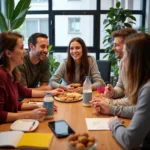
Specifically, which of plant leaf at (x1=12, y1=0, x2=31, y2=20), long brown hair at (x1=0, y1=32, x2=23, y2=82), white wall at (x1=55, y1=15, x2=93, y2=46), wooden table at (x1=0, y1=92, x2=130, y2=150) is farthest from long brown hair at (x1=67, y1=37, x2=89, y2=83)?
white wall at (x1=55, y1=15, x2=93, y2=46)

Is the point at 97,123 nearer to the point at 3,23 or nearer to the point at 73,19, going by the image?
the point at 3,23

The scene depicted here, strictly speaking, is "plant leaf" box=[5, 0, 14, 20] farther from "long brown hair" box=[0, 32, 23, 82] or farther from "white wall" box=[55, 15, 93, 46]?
"long brown hair" box=[0, 32, 23, 82]

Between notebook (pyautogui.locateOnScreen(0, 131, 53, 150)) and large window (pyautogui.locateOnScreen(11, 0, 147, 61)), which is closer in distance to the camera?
notebook (pyautogui.locateOnScreen(0, 131, 53, 150))

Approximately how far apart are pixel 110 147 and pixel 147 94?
1.10 ft

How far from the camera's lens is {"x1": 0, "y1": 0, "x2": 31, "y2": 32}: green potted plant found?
11.8ft

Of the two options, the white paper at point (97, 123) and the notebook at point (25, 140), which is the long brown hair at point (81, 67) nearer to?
the white paper at point (97, 123)

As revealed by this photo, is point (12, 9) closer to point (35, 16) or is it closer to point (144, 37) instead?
point (35, 16)

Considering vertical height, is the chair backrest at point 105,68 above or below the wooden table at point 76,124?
above

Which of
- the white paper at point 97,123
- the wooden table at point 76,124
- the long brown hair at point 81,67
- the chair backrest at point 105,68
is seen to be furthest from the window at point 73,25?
the white paper at point 97,123

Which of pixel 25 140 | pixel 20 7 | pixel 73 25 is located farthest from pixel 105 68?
pixel 25 140

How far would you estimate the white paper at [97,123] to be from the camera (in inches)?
55.4

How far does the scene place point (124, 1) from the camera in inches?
184

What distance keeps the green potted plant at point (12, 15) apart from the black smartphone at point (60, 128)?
8.50 feet

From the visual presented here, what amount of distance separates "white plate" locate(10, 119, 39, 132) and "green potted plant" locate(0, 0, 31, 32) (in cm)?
252
